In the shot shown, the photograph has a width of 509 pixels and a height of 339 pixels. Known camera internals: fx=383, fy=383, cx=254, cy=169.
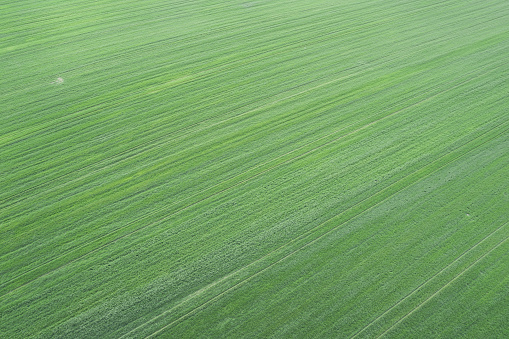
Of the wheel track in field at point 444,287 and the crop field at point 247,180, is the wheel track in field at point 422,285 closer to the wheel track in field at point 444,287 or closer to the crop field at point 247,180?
the crop field at point 247,180

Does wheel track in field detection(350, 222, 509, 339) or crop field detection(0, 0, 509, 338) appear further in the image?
crop field detection(0, 0, 509, 338)

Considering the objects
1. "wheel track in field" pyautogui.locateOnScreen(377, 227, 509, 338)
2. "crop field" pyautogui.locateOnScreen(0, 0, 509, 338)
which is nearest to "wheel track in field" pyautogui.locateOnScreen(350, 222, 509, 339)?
"crop field" pyautogui.locateOnScreen(0, 0, 509, 338)

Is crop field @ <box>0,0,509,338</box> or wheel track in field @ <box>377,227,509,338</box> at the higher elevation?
crop field @ <box>0,0,509,338</box>

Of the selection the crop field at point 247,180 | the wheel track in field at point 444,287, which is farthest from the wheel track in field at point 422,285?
the wheel track in field at point 444,287

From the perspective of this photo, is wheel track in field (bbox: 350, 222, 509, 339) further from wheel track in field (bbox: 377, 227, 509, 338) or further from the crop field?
wheel track in field (bbox: 377, 227, 509, 338)

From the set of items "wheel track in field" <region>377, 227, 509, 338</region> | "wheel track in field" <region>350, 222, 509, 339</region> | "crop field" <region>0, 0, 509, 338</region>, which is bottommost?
"wheel track in field" <region>377, 227, 509, 338</region>

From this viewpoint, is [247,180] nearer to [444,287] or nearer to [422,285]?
[422,285]

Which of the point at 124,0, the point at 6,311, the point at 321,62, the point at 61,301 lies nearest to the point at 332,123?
the point at 321,62

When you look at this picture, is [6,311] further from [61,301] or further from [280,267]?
[280,267]

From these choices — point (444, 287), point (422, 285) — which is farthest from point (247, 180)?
point (444, 287)

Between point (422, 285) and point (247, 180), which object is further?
point (247, 180)
